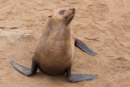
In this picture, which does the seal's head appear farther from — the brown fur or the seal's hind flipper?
the seal's hind flipper

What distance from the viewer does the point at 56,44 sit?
3238mm

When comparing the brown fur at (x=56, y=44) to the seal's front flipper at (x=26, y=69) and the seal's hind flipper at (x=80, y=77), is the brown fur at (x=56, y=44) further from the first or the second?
the seal's hind flipper at (x=80, y=77)

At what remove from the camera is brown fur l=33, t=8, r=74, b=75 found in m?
3.25

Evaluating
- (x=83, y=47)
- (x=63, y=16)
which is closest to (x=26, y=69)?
(x=63, y=16)

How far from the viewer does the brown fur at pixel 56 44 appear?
10.6 feet

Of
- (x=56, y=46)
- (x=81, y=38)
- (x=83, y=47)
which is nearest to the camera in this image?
(x=56, y=46)

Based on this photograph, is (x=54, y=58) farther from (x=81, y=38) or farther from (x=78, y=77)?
(x=81, y=38)

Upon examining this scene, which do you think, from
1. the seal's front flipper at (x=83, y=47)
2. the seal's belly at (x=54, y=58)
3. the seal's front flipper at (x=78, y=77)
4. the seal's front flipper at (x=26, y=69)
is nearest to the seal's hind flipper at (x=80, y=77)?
the seal's front flipper at (x=78, y=77)

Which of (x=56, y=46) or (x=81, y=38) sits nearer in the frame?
(x=56, y=46)

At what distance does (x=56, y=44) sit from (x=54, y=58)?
22cm

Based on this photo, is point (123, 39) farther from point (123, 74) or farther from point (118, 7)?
point (118, 7)

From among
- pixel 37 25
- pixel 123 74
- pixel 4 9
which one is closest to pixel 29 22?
pixel 37 25

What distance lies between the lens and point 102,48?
481cm

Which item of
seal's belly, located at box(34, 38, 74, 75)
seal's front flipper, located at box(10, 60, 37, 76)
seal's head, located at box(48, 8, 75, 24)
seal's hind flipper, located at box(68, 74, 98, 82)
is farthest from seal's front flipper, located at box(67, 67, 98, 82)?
seal's head, located at box(48, 8, 75, 24)
